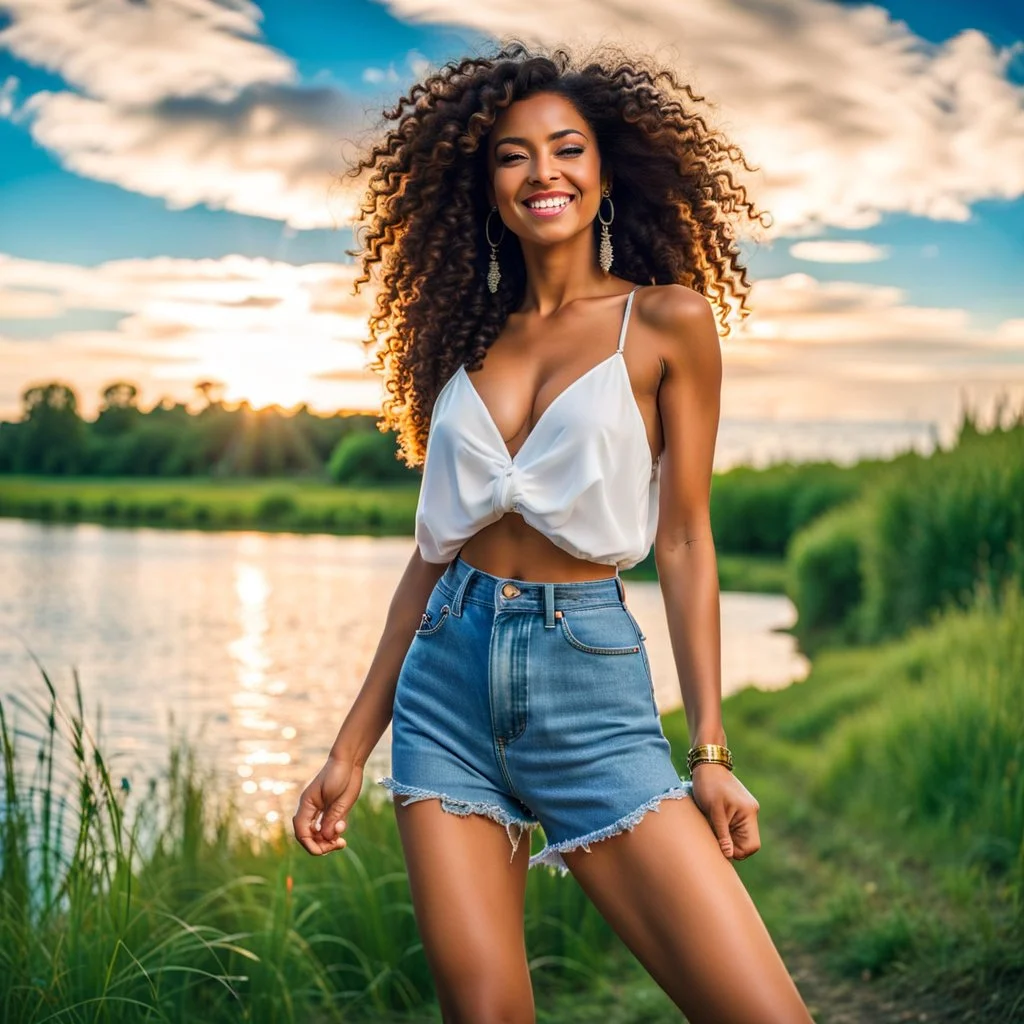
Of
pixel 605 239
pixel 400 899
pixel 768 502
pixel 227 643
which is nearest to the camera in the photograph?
pixel 605 239

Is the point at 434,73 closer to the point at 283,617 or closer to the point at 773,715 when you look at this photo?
the point at 773,715

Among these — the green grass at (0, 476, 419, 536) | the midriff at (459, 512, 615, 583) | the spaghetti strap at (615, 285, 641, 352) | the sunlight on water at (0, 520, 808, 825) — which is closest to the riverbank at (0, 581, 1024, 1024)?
the sunlight on water at (0, 520, 808, 825)

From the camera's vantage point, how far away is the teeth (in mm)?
2680

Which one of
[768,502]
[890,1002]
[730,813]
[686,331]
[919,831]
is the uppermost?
[686,331]

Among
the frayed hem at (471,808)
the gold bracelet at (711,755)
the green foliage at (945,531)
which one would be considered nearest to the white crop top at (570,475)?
the gold bracelet at (711,755)

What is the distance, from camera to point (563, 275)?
2754 millimetres

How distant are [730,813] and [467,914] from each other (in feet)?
1.70

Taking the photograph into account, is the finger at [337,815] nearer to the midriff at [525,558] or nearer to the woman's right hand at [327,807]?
the woman's right hand at [327,807]

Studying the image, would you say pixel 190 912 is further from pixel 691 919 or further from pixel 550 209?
pixel 550 209

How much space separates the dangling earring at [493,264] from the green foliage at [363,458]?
2667 cm

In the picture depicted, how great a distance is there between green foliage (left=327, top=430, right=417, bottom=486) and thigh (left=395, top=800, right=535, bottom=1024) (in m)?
27.3

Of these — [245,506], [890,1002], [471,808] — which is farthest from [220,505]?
[471,808]

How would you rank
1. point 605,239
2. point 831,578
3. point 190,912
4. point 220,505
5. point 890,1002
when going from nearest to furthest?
point 605,239
point 890,1002
point 190,912
point 831,578
point 220,505

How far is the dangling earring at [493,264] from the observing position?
2951mm
